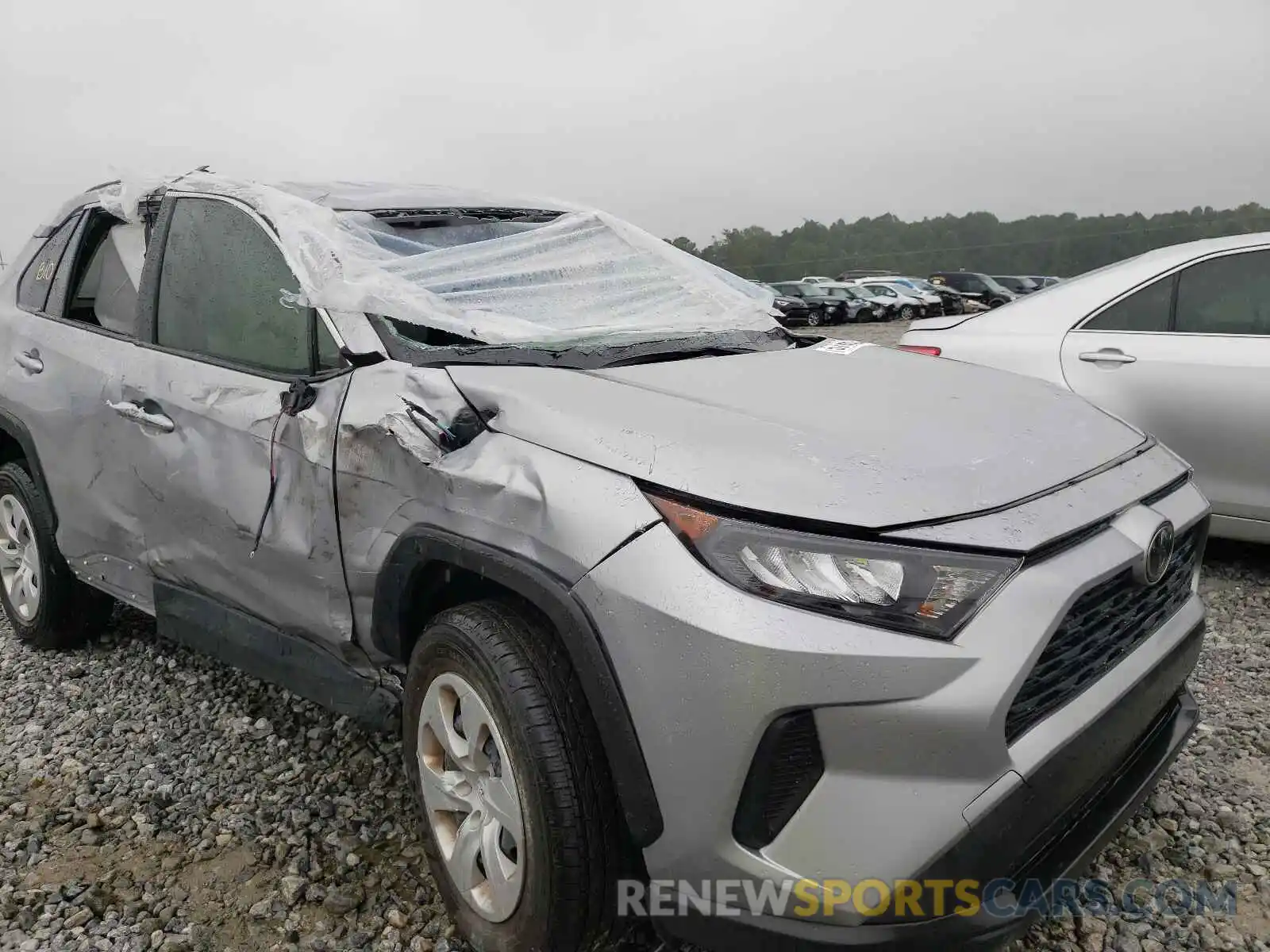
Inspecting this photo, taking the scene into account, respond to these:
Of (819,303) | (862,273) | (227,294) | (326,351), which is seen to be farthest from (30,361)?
(862,273)

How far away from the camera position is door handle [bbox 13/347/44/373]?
3.26 metres

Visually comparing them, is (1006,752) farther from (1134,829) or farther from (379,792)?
(379,792)

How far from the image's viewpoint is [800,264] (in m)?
34.8

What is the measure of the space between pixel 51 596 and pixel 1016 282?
33068mm

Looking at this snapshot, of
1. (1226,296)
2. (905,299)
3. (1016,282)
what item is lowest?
(905,299)

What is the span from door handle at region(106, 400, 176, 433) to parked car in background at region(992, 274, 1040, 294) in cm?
3083

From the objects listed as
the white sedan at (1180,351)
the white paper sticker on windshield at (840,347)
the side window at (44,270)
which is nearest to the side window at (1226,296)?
the white sedan at (1180,351)

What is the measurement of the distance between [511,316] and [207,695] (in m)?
1.88

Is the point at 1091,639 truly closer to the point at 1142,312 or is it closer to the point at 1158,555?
the point at 1158,555

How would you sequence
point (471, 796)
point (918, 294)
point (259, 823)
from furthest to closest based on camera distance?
point (918, 294) → point (259, 823) → point (471, 796)

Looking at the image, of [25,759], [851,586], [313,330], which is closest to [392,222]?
[313,330]

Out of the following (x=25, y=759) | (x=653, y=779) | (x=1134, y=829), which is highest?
(x=653, y=779)

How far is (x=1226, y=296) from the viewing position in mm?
3785

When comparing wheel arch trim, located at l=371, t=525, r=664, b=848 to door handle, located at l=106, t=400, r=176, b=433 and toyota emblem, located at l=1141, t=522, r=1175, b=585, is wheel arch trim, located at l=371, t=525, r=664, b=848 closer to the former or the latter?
toyota emblem, located at l=1141, t=522, r=1175, b=585
